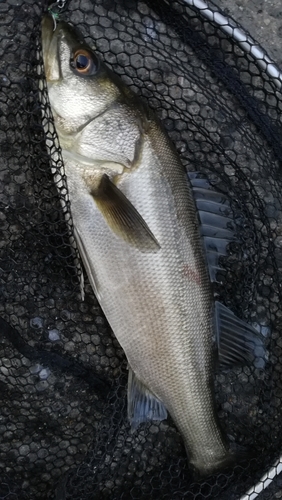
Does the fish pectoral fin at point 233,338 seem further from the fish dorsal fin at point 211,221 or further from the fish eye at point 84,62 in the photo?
the fish eye at point 84,62

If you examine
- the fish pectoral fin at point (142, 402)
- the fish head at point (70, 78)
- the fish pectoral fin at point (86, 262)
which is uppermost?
the fish head at point (70, 78)

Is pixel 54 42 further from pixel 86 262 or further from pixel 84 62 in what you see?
pixel 86 262

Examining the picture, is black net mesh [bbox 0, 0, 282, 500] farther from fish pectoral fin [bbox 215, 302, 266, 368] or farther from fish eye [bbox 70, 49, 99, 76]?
fish eye [bbox 70, 49, 99, 76]

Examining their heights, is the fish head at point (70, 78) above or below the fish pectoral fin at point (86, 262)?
above

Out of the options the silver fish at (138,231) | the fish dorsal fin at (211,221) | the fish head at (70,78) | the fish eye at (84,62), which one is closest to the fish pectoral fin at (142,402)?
the silver fish at (138,231)

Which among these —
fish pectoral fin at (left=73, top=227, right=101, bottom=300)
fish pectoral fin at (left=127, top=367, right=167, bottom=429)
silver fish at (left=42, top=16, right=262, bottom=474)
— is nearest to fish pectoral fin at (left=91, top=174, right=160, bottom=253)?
silver fish at (left=42, top=16, right=262, bottom=474)

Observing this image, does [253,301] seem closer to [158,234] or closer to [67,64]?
[158,234]
